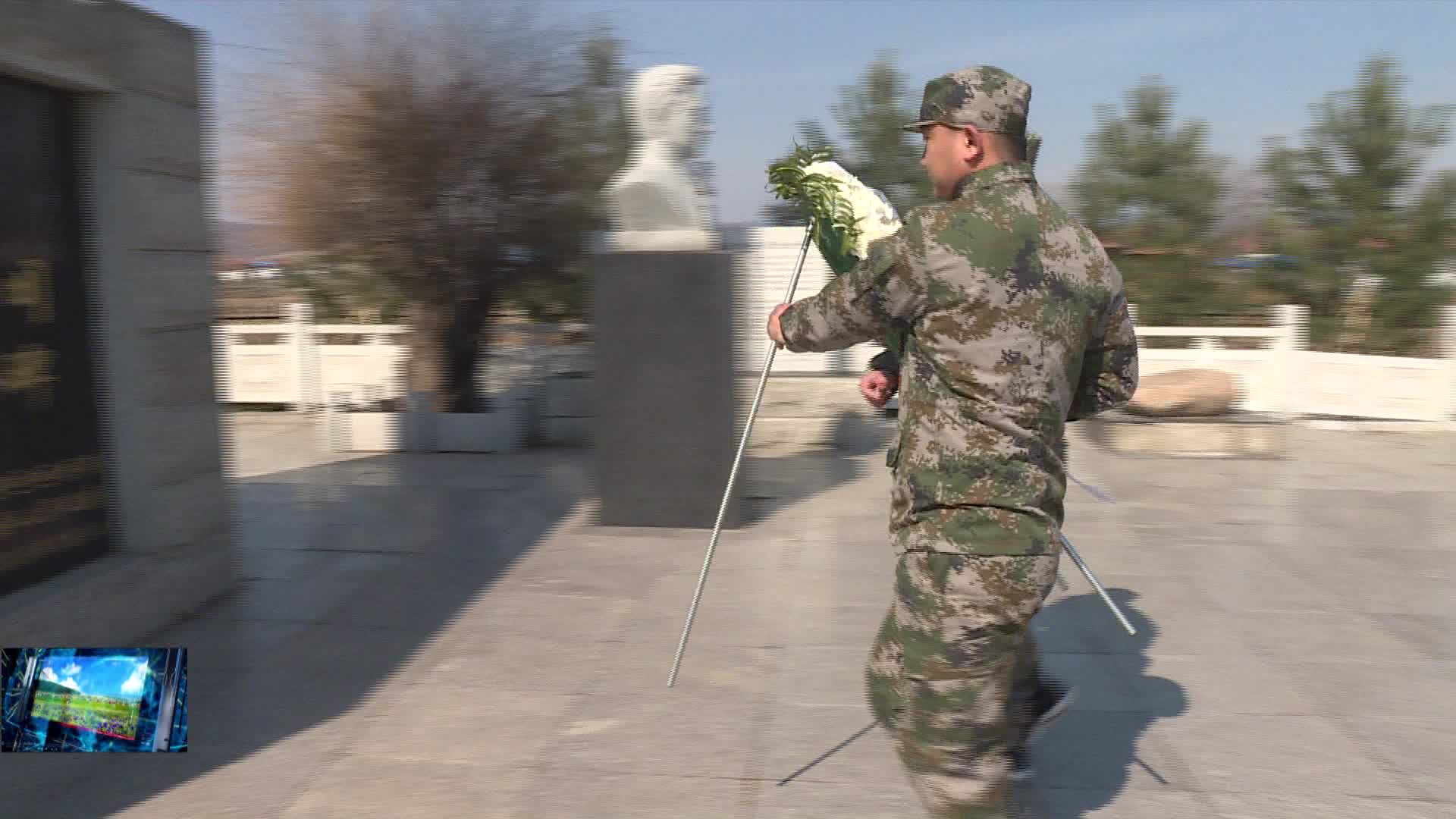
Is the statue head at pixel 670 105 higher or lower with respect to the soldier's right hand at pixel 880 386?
higher

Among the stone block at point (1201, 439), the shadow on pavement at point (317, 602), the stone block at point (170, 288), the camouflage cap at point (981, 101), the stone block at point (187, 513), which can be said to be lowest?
the shadow on pavement at point (317, 602)

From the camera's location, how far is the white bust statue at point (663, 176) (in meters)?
6.09

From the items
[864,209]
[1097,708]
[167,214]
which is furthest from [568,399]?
[1097,708]

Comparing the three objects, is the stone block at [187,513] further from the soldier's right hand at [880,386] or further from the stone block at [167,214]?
the soldier's right hand at [880,386]

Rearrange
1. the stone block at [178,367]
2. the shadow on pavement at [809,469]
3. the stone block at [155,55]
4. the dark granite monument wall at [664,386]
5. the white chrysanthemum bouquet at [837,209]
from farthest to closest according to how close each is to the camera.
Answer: the shadow on pavement at [809,469]
the dark granite monument wall at [664,386]
the stone block at [178,367]
the stone block at [155,55]
the white chrysanthemum bouquet at [837,209]

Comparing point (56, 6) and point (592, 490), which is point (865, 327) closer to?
point (56, 6)

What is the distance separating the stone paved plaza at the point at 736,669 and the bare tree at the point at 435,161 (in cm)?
230

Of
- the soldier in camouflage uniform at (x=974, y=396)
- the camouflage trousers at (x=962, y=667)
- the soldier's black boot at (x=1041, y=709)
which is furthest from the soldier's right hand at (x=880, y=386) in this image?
the soldier's black boot at (x=1041, y=709)

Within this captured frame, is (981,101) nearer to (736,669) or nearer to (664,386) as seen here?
(736,669)

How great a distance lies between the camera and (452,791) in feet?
10.3

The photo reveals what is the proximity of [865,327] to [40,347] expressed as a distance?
3.26 meters

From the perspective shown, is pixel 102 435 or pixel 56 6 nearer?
pixel 56 6

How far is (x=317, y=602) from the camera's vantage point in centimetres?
491

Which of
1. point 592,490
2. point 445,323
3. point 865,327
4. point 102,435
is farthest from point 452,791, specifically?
point 445,323
